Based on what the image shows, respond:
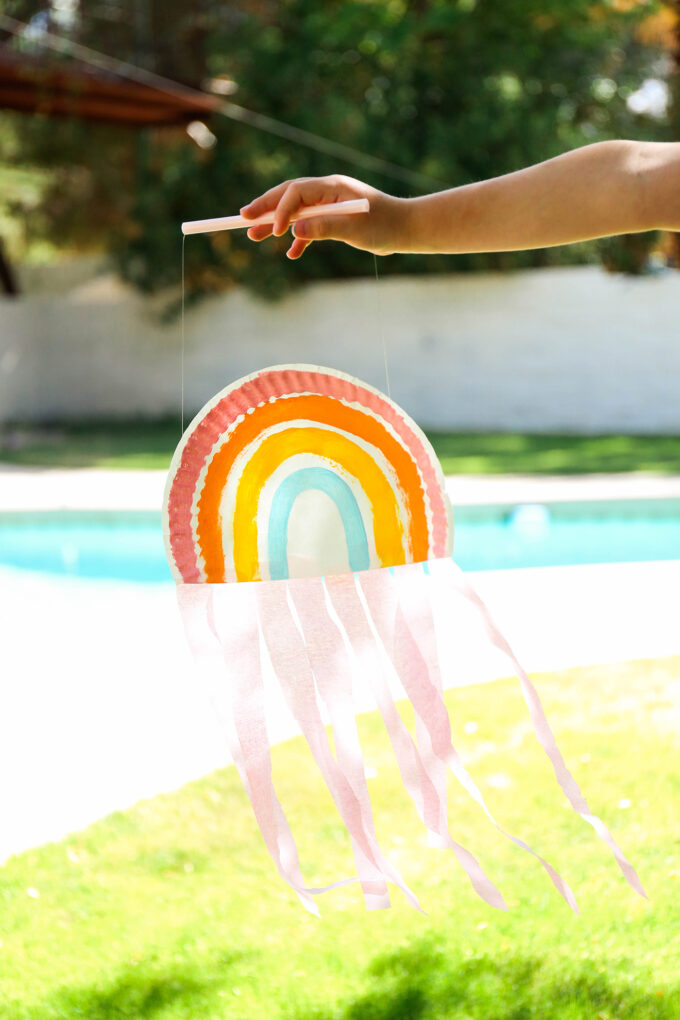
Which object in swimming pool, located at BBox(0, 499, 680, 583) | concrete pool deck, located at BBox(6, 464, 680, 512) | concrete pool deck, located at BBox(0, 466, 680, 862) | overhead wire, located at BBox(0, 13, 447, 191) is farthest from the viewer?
overhead wire, located at BBox(0, 13, 447, 191)

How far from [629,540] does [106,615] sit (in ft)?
9.69

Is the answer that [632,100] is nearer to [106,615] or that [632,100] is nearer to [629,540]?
[629,540]

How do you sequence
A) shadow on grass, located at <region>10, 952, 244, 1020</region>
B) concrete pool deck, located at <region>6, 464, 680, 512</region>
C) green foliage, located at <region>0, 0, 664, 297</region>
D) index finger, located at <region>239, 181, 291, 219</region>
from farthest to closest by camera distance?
green foliage, located at <region>0, 0, 664, 297</region>
concrete pool deck, located at <region>6, 464, 680, 512</region>
shadow on grass, located at <region>10, 952, 244, 1020</region>
index finger, located at <region>239, 181, 291, 219</region>

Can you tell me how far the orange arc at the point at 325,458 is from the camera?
1509 mm

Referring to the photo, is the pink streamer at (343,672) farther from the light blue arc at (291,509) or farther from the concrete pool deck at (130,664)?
the concrete pool deck at (130,664)

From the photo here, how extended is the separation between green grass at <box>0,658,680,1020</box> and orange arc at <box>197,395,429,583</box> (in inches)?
25.1

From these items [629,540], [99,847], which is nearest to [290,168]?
[629,540]

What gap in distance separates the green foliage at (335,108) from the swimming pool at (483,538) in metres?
4.89

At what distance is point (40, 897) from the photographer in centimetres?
195

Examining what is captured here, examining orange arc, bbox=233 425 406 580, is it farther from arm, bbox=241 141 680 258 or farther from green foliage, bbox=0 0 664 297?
green foliage, bbox=0 0 664 297

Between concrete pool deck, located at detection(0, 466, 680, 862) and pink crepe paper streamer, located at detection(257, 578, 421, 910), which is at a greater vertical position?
pink crepe paper streamer, located at detection(257, 578, 421, 910)

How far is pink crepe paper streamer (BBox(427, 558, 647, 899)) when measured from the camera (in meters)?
1.33

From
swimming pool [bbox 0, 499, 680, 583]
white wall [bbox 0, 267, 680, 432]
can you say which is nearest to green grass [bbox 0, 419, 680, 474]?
white wall [bbox 0, 267, 680, 432]

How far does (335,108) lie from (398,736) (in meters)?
10.8
